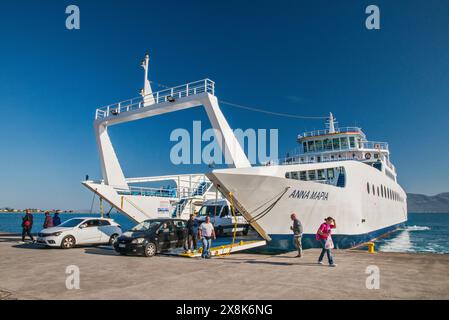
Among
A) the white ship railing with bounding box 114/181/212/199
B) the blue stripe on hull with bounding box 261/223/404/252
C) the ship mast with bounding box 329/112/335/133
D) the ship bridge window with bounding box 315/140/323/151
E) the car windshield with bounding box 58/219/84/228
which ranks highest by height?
the ship mast with bounding box 329/112/335/133

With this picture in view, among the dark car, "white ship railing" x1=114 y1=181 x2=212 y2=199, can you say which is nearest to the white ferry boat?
the dark car

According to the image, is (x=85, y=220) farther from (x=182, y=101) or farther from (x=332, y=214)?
(x=332, y=214)

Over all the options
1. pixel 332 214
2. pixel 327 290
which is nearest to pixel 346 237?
pixel 332 214

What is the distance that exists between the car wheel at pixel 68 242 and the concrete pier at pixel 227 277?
3064 millimetres

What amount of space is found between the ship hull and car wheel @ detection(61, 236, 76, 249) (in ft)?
26.1

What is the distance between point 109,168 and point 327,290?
1771 centimetres

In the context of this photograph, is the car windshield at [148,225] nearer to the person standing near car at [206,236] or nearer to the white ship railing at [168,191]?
the person standing near car at [206,236]

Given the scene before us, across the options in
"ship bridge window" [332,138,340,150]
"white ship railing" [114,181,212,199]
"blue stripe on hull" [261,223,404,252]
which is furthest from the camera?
"ship bridge window" [332,138,340,150]

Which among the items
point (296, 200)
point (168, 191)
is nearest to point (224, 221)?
point (168, 191)

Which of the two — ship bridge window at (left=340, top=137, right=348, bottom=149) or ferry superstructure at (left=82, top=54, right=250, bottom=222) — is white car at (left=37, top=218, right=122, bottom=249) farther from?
ship bridge window at (left=340, top=137, right=348, bottom=149)

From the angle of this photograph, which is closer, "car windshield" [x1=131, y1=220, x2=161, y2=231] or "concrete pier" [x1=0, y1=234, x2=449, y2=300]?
"concrete pier" [x1=0, y1=234, x2=449, y2=300]

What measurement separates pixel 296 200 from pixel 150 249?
7008 millimetres

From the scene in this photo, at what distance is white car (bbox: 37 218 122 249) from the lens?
15062mm

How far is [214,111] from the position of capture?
15.8 metres
